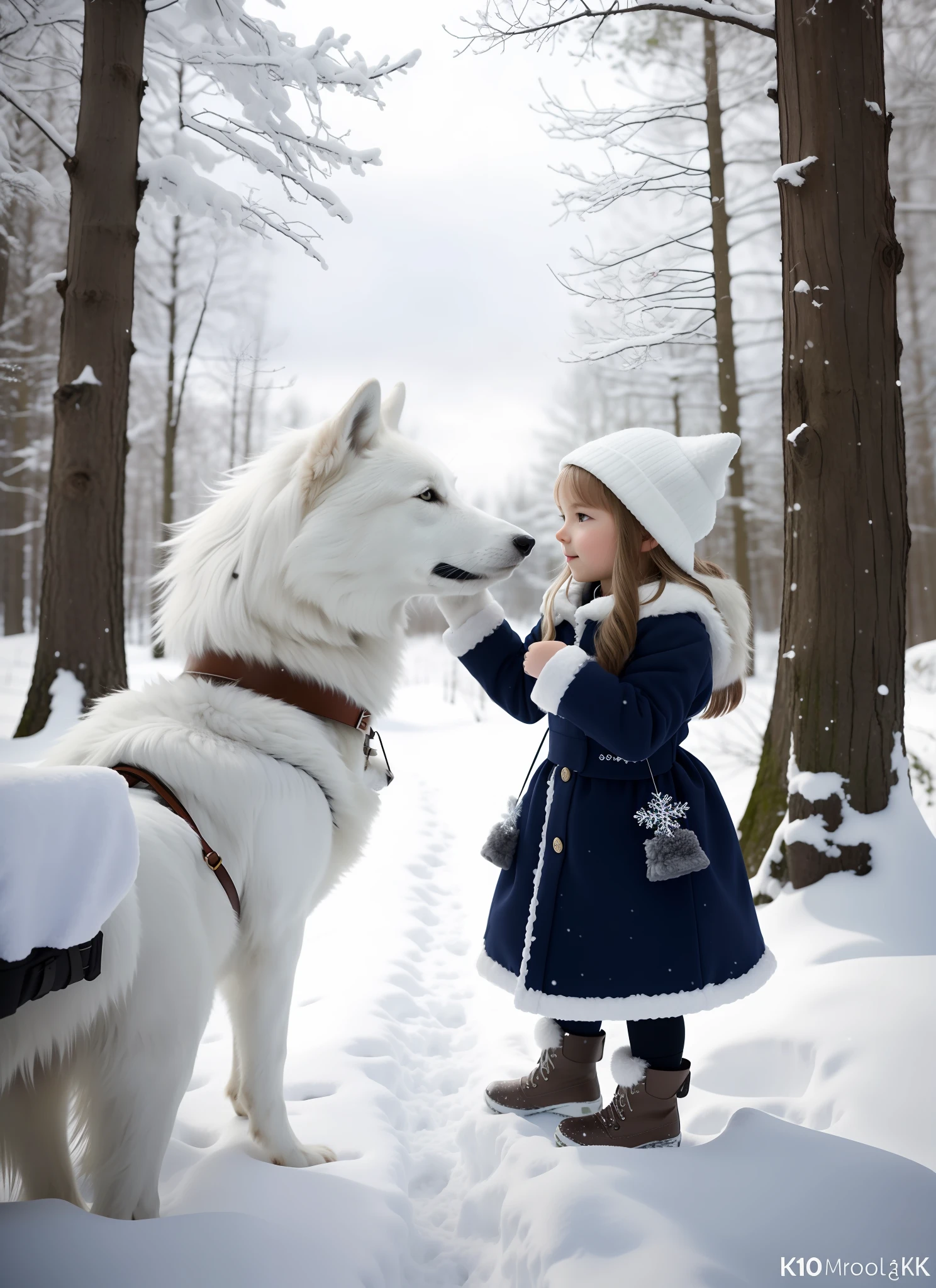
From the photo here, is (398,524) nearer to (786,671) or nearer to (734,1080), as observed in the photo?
(734,1080)

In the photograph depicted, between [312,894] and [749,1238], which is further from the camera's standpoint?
[312,894]

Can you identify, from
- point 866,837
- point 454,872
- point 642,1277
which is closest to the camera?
point 642,1277

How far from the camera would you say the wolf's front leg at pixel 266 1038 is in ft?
5.63

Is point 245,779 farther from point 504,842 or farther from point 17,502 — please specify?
point 17,502

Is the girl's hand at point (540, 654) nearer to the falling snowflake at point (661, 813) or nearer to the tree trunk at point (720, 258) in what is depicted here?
the falling snowflake at point (661, 813)

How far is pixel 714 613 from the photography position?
5.89 feet

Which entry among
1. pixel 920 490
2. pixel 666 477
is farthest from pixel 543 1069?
pixel 920 490

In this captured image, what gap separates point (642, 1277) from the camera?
4.22 ft

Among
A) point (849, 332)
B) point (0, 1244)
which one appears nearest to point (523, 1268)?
point (0, 1244)

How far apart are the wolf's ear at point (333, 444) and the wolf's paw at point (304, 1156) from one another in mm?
1560

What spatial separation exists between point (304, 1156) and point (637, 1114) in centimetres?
80

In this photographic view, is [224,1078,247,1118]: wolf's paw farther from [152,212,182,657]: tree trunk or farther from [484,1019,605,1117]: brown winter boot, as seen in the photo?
[152,212,182,657]: tree trunk

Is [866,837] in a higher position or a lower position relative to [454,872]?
higher

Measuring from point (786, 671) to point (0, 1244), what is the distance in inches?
118
